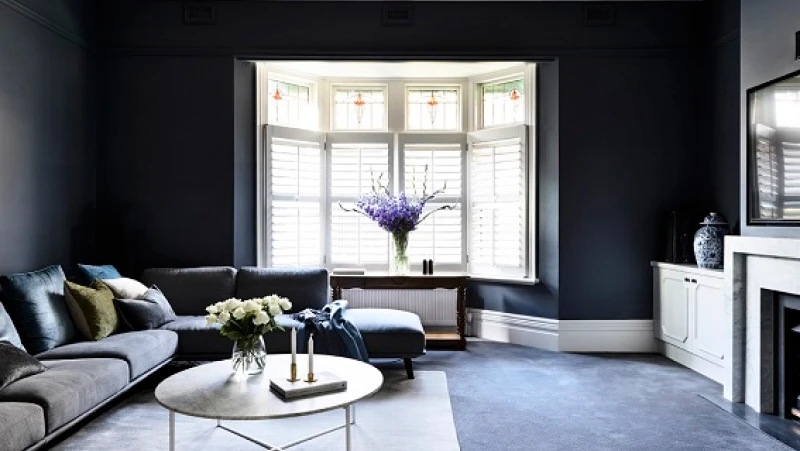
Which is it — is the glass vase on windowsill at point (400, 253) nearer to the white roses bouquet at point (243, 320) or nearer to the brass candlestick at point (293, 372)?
the white roses bouquet at point (243, 320)

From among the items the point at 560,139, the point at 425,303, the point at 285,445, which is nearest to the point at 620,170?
the point at 560,139

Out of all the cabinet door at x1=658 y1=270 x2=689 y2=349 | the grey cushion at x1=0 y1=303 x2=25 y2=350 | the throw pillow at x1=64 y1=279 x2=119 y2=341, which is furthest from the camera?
the cabinet door at x1=658 y1=270 x2=689 y2=349

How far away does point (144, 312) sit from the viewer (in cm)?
406

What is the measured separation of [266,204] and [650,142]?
3536 millimetres

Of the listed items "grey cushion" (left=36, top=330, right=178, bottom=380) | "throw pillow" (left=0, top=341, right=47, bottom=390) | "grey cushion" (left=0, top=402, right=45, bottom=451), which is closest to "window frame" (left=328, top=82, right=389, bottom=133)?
"grey cushion" (left=36, top=330, right=178, bottom=380)

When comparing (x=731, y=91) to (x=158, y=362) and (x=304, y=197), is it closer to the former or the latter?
(x=304, y=197)

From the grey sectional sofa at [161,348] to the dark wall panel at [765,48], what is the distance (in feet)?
7.82

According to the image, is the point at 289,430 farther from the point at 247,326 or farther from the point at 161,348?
the point at 161,348

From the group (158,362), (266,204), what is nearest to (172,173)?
(266,204)

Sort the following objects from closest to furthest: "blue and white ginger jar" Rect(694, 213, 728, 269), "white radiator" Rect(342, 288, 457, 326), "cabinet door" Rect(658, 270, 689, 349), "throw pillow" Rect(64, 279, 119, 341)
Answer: "throw pillow" Rect(64, 279, 119, 341), "blue and white ginger jar" Rect(694, 213, 728, 269), "cabinet door" Rect(658, 270, 689, 349), "white radiator" Rect(342, 288, 457, 326)

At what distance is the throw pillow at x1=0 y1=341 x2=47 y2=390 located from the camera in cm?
279

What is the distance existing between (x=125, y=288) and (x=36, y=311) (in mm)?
699

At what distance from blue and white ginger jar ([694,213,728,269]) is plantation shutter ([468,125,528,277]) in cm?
150

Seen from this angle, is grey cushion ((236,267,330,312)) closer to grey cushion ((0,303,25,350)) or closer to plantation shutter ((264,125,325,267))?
plantation shutter ((264,125,325,267))
